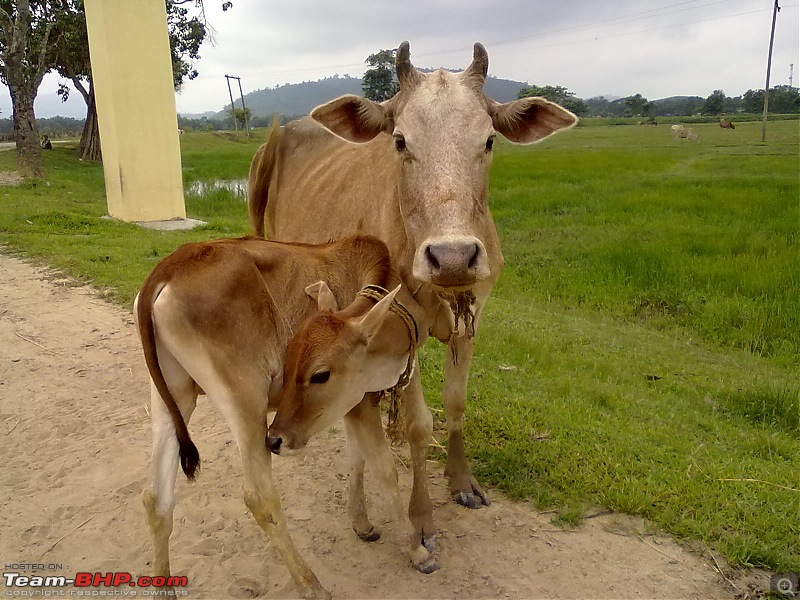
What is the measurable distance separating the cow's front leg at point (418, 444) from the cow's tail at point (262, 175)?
3365 mm

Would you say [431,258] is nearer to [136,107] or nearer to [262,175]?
[262,175]

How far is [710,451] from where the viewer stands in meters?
4.13

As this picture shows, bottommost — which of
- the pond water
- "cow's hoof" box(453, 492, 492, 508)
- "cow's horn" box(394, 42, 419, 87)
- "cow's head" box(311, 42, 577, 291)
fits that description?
"cow's hoof" box(453, 492, 492, 508)

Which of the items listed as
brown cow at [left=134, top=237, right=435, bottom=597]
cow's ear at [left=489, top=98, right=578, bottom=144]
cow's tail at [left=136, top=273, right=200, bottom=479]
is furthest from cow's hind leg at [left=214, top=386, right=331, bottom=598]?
cow's ear at [left=489, top=98, right=578, bottom=144]

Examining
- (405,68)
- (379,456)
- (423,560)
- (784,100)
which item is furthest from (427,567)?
(784,100)

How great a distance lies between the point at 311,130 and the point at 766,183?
12878 millimetres

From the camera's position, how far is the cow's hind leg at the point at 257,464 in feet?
8.63

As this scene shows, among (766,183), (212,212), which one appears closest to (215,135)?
(212,212)

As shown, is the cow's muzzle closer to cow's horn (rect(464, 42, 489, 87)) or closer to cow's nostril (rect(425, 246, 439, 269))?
cow's nostril (rect(425, 246, 439, 269))

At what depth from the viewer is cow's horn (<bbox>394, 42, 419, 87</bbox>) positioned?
3.24 metres

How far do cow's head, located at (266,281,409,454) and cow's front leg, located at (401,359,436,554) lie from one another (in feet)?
1.93

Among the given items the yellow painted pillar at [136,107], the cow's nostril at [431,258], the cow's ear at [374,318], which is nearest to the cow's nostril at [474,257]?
the cow's nostril at [431,258]

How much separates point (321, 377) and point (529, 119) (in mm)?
1871

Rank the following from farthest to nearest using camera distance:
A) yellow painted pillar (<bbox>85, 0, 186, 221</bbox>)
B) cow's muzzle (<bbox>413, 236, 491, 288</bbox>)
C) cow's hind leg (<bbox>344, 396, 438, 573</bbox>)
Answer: yellow painted pillar (<bbox>85, 0, 186, 221</bbox>)
cow's hind leg (<bbox>344, 396, 438, 573</bbox>)
cow's muzzle (<bbox>413, 236, 491, 288</bbox>)
